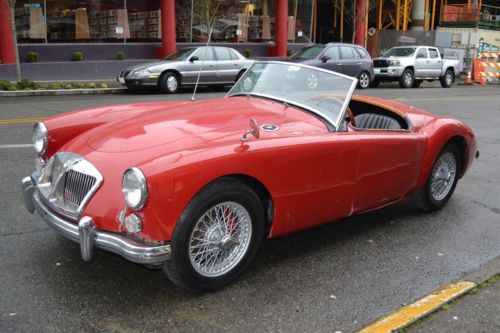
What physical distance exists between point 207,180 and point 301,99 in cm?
163

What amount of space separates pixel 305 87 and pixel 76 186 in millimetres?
2201

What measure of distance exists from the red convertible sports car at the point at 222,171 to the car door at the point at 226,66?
41.9 ft

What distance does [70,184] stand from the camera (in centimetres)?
369

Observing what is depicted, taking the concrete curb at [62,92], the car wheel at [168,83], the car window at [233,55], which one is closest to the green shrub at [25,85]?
the concrete curb at [62,92]

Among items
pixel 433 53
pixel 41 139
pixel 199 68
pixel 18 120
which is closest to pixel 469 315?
pixel 41 139

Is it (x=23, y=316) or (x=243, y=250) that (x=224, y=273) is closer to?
(x=243, y=250)

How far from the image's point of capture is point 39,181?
157 inches

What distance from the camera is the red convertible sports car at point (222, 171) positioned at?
332 cm

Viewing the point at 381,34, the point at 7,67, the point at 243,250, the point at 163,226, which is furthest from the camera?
the point at 381,34

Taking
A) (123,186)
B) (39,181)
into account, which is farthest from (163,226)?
(39,181)

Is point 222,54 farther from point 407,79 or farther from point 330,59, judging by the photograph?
point 407,79

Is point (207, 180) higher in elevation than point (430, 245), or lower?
higher

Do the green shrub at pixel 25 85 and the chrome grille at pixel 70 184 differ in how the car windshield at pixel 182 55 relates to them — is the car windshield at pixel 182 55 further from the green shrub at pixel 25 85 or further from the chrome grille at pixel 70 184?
the chrome grille at pixel 70 184

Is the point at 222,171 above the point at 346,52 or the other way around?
the other way around
